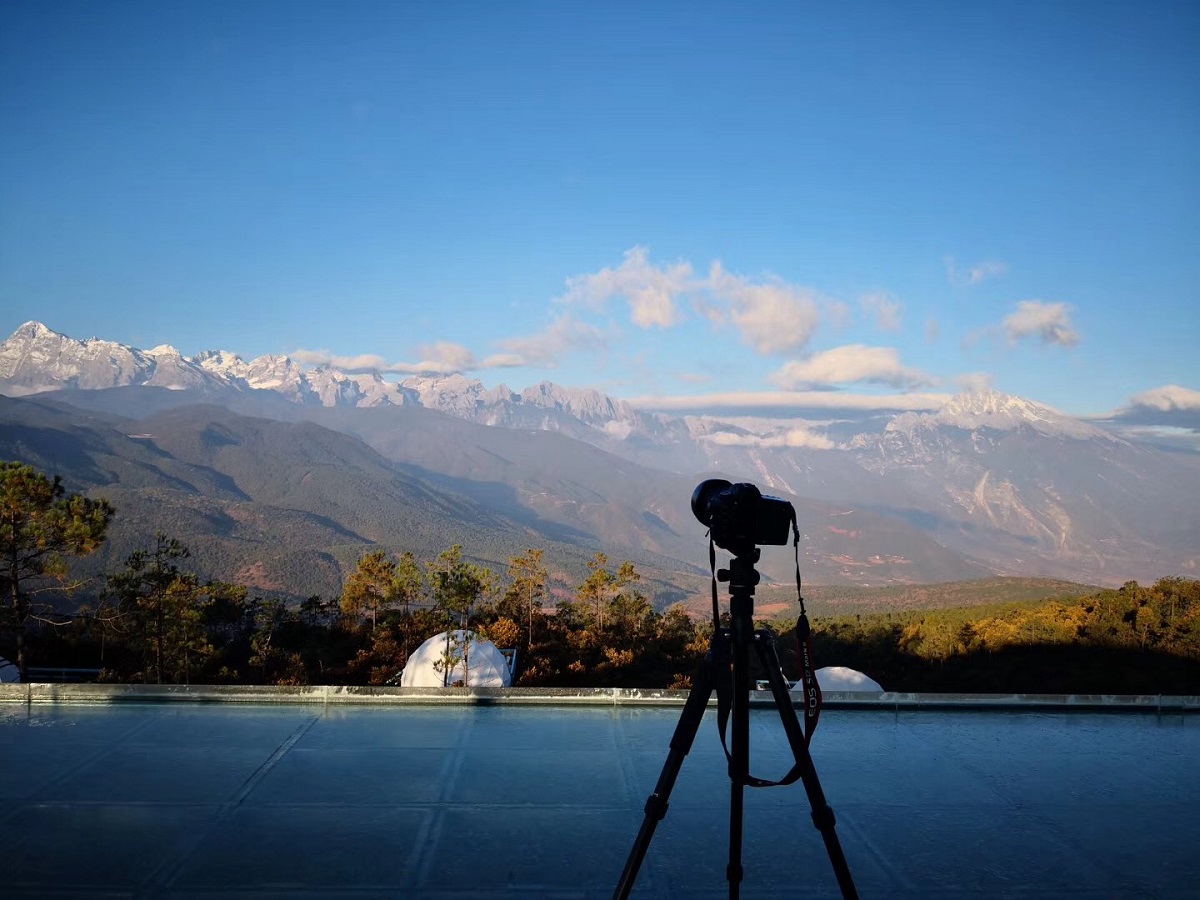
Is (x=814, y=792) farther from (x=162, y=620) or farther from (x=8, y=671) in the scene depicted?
(x=162, y=620)

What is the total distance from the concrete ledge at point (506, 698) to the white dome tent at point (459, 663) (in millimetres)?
12065

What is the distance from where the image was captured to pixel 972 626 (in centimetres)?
3059

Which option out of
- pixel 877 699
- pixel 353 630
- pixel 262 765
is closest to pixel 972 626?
pixel 353 630

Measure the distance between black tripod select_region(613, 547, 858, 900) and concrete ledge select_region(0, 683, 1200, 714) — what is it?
1923 mm

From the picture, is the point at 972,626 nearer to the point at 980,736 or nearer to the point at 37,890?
the point at 980,736

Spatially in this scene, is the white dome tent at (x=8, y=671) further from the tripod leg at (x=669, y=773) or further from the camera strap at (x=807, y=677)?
the camera strap at (x=807, y=677)

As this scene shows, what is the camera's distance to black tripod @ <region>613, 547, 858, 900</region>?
1982 millimetres

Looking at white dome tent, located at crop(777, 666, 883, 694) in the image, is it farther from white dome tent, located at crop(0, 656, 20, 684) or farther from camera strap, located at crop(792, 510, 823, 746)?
white dome tent, located at crop(0, 656, 20, 684)

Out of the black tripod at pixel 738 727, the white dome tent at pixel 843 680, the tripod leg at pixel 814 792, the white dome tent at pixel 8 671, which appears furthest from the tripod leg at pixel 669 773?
the white dome tent at pixel 8 671

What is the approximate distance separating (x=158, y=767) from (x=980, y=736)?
3296 mm

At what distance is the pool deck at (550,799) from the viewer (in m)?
2.36

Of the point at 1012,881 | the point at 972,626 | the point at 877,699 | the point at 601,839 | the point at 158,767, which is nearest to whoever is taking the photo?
the point at 1012,881

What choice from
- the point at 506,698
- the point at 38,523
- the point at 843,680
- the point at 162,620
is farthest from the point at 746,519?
the point at 162,620

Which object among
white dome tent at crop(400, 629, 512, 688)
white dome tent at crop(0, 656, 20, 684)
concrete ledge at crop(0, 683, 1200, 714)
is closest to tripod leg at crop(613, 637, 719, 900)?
concrete ledge at crop(0, 683, 1200, 714)
